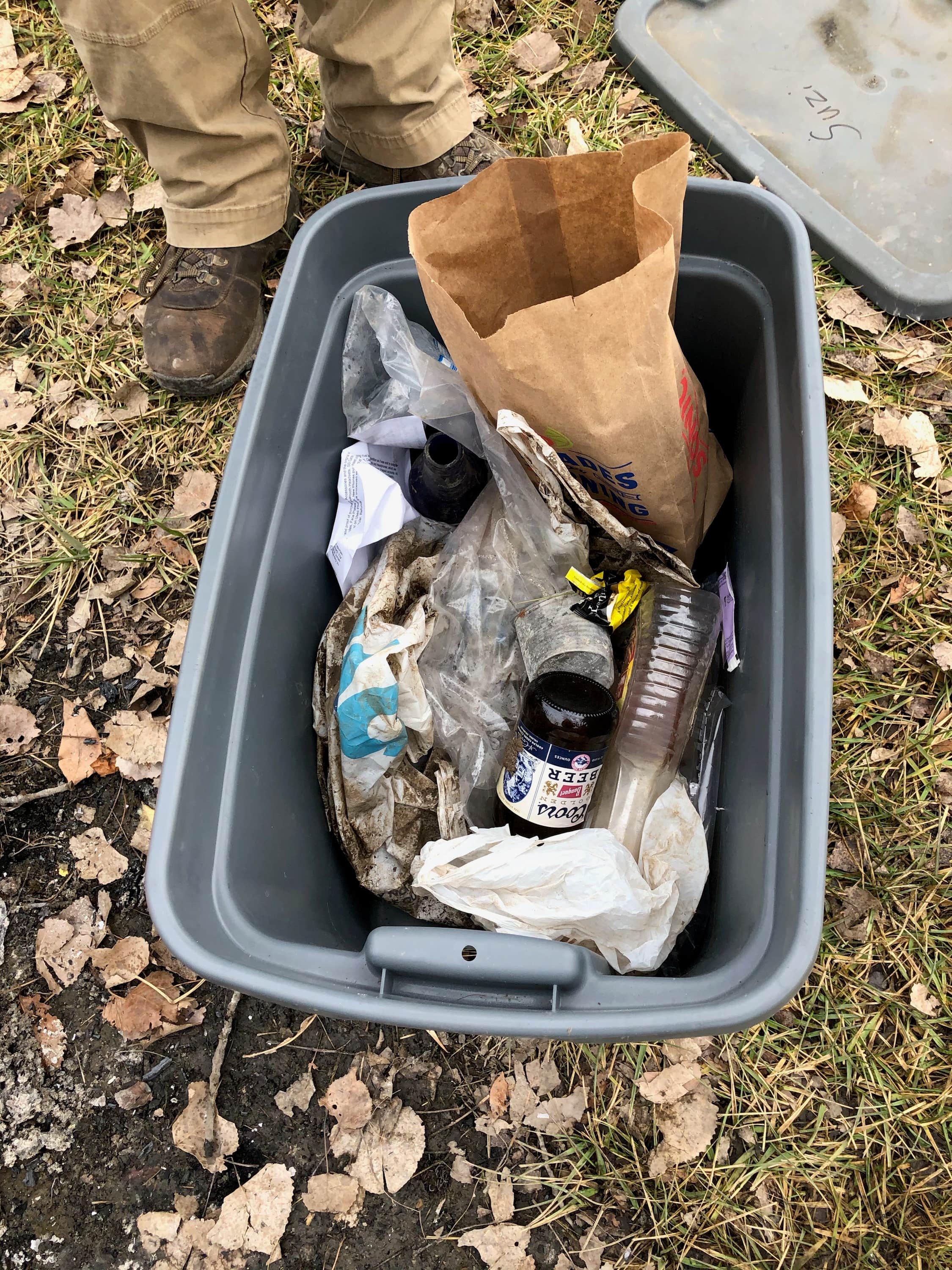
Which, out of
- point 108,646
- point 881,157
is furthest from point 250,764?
point 881,157

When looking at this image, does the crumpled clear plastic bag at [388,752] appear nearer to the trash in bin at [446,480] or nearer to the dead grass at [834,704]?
the trash in bin at [446,480]

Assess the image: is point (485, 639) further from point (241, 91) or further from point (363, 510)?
point (241, 91)

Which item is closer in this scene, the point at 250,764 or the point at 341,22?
the point at 250,764

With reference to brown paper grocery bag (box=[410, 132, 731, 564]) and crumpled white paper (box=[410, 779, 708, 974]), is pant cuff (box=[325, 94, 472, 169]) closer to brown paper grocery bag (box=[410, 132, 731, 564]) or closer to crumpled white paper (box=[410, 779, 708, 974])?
brown paper grocery bag (box=[410, 132, 731, 564])

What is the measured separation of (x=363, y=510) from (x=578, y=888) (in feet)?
1.99

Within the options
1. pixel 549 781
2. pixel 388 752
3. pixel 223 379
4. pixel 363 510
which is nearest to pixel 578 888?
pixel 549 781

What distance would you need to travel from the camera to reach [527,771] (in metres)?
1.10

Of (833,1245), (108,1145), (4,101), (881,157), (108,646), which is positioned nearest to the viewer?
(833,1245)

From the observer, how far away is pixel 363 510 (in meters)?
1.24

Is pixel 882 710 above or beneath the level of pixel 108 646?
above

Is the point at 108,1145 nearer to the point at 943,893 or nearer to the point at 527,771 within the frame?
the point at 527,771

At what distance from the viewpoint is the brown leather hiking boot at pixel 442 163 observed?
1703 mm

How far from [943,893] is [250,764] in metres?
1.16

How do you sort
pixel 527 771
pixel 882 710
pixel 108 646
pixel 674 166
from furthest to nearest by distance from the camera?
pixel 108 646, pixel 882 710, pixel 527 771, pixel 674 166
